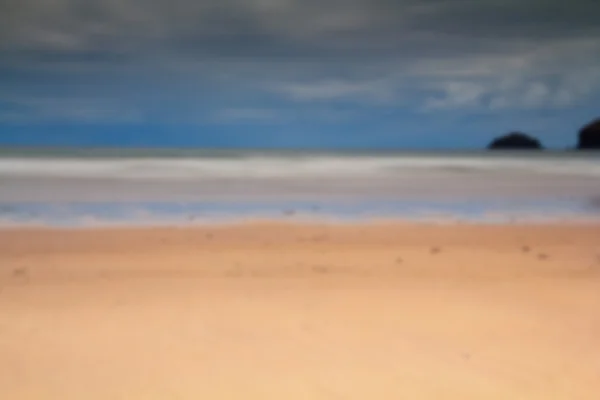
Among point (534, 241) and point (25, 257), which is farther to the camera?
point (534, 241)

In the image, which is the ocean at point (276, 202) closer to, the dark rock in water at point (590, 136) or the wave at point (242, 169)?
the wave at point (242, 169)

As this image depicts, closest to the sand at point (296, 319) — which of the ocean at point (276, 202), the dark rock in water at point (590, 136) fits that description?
the ocean at point (276, 202)

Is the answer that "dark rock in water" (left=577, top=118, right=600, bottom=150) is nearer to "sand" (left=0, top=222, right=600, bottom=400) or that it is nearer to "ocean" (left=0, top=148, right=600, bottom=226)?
"ocean" (left=0, top=148, right=600, bottom=226)

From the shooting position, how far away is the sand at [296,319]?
2.06 meters

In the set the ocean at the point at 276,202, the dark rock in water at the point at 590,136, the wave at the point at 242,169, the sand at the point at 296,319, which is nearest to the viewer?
the sand at the point at 296,319

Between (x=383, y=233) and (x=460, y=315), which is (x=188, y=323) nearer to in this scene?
(x=460, y=315)

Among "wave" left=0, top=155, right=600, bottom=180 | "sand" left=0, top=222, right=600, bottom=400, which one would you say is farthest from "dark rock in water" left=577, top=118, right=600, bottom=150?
"sand" left=0, top=222, right=600, bottom=400

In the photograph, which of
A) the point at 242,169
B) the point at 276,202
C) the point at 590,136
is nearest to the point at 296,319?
the point at 276,202

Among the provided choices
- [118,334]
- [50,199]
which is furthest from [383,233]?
[50,199]

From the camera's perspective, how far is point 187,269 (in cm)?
362

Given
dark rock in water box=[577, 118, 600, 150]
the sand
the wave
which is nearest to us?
the sand

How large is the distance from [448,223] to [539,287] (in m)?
2.25

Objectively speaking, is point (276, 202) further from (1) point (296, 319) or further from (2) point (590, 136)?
(2) point (590, 136)

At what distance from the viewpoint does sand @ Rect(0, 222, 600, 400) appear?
6.77 feet
